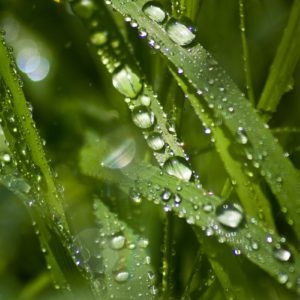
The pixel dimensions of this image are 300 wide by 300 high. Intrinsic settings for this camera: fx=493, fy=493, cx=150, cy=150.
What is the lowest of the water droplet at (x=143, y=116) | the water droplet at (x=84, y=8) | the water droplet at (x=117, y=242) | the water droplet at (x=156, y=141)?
the water droplet at (x=117, y=242)

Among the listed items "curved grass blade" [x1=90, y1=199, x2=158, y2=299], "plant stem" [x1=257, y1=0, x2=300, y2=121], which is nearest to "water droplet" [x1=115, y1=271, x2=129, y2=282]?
"curved grass blade" [x1=90, y1=199, x2=158, y2=299]

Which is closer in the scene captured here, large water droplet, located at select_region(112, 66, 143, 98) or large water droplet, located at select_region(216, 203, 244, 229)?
large water droplet, located at select_region(216, 203, 244, 229)

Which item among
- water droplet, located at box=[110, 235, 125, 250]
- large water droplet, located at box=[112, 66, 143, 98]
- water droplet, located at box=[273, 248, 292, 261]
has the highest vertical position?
large water droplet, located at box=[112, 66, 143, 98]

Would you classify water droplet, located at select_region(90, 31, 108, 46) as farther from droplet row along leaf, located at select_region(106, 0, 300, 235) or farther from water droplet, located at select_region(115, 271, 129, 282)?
water droplet, located at select_region(115, 271, 129, 282)

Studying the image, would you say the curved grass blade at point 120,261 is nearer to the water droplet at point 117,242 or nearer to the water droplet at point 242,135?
the water droplet at point 117,242

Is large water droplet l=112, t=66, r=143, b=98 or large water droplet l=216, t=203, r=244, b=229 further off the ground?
large water droplet l=112, t=66, r=143, b=98

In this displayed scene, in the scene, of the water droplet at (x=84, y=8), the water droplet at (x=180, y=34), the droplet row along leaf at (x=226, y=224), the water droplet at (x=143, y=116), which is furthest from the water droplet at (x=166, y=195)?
the water droplet at (x=84, y=8)

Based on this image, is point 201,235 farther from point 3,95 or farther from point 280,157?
point 3,95
